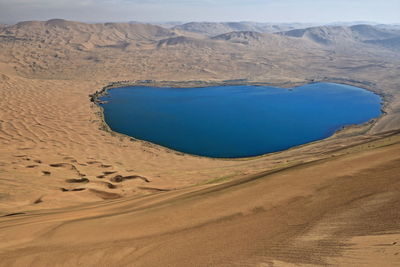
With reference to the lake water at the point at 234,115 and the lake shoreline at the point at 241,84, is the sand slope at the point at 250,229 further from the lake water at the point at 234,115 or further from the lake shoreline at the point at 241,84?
the lake shoreline at the point at 241,84

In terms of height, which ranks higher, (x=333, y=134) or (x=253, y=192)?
(x=253, y=192)

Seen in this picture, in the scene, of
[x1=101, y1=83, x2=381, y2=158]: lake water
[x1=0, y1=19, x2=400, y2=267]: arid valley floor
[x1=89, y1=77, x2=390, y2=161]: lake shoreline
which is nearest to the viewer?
[x1=0, y1=19, x2=400, y2=267]: arid valley floor

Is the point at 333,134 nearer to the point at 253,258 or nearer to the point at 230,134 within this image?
the point at 230,134

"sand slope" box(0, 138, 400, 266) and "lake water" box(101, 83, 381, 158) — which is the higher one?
"sand slope" box(0, 138, 400, 266)

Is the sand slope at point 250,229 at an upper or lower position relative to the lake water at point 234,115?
upper

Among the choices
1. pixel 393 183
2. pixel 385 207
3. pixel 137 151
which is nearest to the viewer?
pixel 385 207

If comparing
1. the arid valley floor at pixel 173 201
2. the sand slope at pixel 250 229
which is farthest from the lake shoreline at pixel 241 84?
the sand slope at pixel 250 229

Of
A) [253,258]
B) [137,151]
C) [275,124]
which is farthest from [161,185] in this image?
[275,124]

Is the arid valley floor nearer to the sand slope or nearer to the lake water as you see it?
the sand slope

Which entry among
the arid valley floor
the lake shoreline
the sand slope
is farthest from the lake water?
the sand slope
